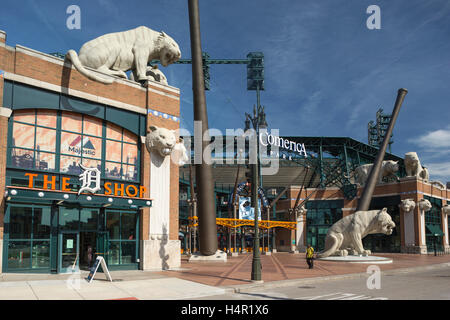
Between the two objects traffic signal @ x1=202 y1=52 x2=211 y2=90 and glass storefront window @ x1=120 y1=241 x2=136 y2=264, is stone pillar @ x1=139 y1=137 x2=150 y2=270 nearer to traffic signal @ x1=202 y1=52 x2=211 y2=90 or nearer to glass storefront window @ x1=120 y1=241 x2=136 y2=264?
glass storefront window @ x1=120 y1=241 x2=136 y2=264

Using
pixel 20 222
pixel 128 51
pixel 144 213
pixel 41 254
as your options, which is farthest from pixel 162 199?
pixel 128 51

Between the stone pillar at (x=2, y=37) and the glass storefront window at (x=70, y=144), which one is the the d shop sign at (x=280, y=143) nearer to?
A: the glass storefront window at (x=70, y=144)

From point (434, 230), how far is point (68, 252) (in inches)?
1774

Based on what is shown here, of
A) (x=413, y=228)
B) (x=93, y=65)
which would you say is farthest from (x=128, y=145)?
(x=413, y=228)

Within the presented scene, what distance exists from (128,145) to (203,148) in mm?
5399

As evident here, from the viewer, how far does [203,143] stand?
26.5 m

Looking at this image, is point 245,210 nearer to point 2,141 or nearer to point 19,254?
point 19,254

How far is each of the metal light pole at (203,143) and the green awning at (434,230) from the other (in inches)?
1301

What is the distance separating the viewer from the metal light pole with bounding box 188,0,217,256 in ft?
86.3

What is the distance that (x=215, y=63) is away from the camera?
234ft

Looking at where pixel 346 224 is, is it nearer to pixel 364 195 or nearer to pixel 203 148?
pixel 364 195

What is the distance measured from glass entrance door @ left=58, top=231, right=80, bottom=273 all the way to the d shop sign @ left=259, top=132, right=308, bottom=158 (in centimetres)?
4102
